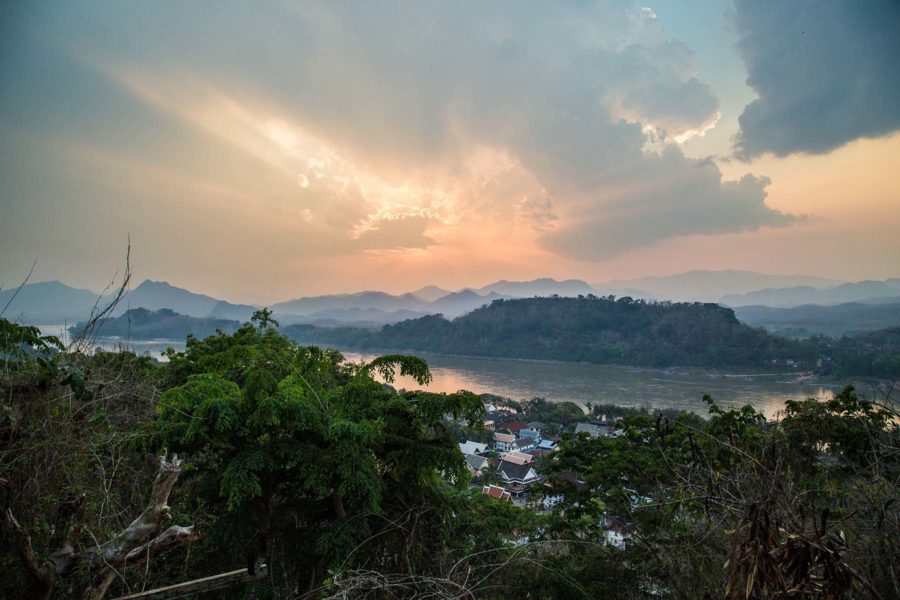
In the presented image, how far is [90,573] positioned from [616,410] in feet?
60.4

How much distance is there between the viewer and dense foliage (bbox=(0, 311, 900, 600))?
137 centimetres

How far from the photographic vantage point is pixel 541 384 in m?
27.3

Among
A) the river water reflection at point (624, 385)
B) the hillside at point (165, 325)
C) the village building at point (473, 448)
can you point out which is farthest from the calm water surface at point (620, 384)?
the hillside at point (165, 325)

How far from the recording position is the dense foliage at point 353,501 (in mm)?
1367

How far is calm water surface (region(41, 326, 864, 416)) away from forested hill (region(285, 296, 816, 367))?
8.05ft

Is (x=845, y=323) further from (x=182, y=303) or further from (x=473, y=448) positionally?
(x=182, y=303)

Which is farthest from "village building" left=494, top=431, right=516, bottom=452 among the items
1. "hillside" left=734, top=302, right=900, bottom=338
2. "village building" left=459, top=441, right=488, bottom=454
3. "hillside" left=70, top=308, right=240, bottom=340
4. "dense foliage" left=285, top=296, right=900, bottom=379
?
"hillside" left=734, top=302, right=900, bottom=338

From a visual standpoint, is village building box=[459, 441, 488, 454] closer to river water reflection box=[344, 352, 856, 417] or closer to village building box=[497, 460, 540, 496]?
river water reflection box=[344, 352, 856, 417]

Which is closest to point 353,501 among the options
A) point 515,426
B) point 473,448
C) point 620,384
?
point 473,448

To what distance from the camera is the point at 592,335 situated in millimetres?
42906

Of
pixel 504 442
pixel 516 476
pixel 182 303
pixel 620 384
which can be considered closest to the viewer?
pixel 516 476

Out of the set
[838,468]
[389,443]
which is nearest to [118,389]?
[389,443]

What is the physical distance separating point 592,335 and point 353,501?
4321cm

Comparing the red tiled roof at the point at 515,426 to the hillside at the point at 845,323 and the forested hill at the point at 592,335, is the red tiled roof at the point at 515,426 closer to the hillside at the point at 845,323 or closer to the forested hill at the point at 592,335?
the forested hill at the point at 592,335
